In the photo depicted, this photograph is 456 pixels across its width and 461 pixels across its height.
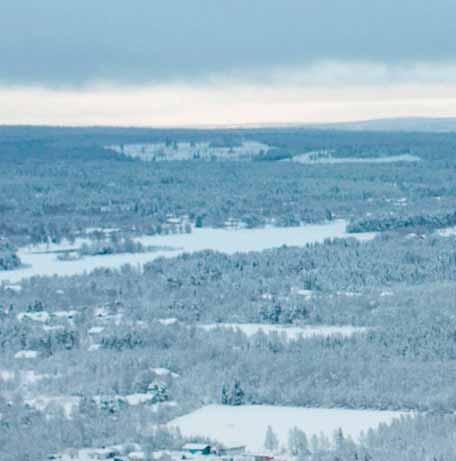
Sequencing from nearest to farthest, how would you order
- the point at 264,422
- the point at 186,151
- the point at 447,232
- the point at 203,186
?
the point at 264,422, the point at 447,232, the point at 203,186, the point at 186,151

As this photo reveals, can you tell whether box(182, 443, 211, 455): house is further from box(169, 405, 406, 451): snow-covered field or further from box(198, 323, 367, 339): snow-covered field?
box(198, 323, 367, 339): snow-covered field

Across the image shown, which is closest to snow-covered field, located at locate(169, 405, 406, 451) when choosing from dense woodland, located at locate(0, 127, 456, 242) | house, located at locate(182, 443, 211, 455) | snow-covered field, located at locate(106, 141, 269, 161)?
house, located at locate(182, 443, 211, 455)

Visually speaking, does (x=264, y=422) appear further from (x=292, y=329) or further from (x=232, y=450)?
(x=292, y=329)

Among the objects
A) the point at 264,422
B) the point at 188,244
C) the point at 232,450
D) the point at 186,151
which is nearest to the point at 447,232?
the point at 188,244

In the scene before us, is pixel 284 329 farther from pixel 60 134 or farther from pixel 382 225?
pixel 60 134

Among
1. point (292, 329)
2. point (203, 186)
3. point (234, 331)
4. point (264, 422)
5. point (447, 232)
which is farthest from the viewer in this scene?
point (203, 186)

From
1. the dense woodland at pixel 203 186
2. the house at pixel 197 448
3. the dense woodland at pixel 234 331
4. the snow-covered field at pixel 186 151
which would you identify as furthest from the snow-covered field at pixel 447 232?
the snow-covered field at pixel 186 151

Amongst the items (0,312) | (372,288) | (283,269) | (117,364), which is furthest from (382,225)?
(117,364)
